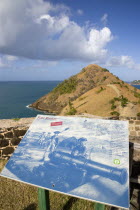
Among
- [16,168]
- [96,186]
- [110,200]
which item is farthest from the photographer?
[16,168]

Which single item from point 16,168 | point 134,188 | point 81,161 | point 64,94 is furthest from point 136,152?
point 64,94

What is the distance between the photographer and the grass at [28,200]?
3.37 metres

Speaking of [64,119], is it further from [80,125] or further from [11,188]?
[11,188]

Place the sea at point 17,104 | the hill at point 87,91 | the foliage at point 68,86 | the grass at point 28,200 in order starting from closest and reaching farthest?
the grass at point 28,200 < the hill at point 87,91 < the sea at point 17,104 < the foliage at point 68,86

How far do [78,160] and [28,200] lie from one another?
1.91 metres

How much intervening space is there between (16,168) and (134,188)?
2743 mm

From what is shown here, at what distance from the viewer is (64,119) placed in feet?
11.0

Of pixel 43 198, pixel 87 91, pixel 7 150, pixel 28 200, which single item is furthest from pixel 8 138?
pixel 87 91

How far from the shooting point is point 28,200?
358cm

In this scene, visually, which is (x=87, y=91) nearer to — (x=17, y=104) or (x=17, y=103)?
(x=17, y=104)

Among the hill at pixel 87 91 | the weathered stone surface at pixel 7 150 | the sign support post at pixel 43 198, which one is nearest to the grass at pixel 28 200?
the sign support post at pixel 43 198

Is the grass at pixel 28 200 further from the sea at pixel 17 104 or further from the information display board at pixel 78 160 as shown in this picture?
the sea at pixel 17 104

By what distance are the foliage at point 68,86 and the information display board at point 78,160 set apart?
36.0 metres

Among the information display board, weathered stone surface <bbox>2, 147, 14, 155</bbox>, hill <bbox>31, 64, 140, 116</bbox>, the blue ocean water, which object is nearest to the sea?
the blue ocean water
